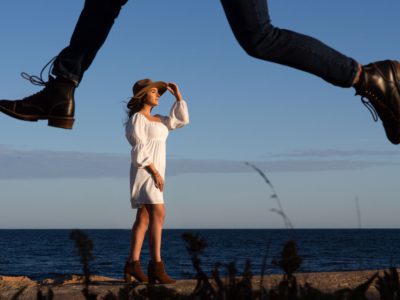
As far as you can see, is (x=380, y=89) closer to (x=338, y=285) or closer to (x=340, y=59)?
(x=340, y=59)

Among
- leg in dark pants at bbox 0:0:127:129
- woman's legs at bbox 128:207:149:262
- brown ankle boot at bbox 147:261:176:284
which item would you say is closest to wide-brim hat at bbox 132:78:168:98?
woman's legs at bbox 128:207:149:262

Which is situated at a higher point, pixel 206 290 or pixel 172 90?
pixel 172 90

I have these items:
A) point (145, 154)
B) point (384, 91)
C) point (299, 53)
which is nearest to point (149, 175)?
point (145, 154)

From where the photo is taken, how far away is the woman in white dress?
6035 millimetres

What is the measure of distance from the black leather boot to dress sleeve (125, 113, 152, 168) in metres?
2.36

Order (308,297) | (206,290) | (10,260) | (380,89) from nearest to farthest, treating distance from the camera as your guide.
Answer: (206,290) → (308,297) → (380,89) → (10,260)

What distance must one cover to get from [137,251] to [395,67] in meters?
2.99

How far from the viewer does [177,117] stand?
6.54 metres

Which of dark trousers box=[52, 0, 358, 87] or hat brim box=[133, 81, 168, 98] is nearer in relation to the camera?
dark trousers box=[52, 0, 358, 87]

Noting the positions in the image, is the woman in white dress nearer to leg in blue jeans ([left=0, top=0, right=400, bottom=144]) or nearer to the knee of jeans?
leg in blue jeans ([left=0, top=0, right=400, bottom=144])

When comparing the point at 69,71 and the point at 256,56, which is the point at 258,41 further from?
the point at 69,71

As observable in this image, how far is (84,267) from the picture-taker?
6.82ft

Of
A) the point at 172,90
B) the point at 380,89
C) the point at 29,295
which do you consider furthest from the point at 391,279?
the point at 172,90

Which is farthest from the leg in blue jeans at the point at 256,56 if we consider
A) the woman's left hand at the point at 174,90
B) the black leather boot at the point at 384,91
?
the woman's left hand at the point at 174,90
